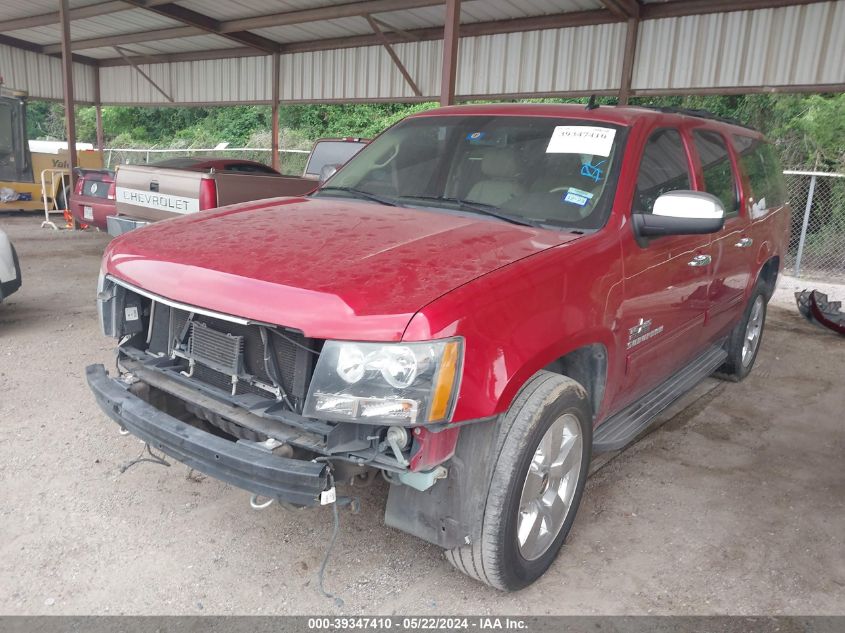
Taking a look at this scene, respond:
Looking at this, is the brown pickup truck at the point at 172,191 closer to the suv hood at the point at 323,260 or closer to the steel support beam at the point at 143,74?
the suv hood at the point at 323,260

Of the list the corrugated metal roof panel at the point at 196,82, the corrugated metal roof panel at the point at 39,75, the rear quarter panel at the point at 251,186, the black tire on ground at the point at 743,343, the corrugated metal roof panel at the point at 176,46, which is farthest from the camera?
the corrugated metal roof panel at the point at 39,75

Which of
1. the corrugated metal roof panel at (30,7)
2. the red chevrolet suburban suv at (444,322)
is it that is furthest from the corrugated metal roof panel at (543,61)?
the red chevrolet suburban suv at (444,322)

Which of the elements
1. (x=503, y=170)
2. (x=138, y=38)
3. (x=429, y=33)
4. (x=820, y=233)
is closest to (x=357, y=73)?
(x=429, y=33)

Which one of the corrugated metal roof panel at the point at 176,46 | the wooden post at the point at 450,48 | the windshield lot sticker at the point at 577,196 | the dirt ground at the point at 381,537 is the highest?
the corrugated metal roof panel at the point at 176,46

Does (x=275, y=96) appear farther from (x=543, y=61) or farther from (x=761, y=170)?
(x=761, y=170)

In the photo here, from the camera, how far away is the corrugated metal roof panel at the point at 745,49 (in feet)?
32.0

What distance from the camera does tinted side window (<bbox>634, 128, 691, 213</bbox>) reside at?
10.7 feet

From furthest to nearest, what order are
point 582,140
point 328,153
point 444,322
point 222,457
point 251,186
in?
point 328,153 → point 251,186 → point 582,140 → point 222,457 → point 444,322

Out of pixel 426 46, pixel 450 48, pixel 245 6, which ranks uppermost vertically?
pixel 245 6

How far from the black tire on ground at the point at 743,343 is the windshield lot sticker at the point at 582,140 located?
2.46 m

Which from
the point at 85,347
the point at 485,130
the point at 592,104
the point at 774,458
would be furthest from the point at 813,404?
the point at 85,347

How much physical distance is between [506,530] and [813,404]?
12.5ft

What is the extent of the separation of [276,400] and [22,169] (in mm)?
15072

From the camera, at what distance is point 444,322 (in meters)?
2.11
